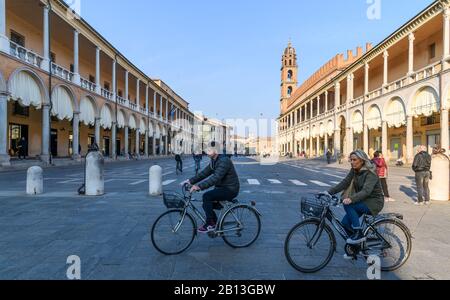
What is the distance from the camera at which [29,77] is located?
24.1 meters

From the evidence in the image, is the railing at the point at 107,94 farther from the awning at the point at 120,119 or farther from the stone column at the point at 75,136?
the stone column at the point at 75,136

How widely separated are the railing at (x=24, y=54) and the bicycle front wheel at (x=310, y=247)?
24.3m

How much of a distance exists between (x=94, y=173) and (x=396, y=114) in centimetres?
3192

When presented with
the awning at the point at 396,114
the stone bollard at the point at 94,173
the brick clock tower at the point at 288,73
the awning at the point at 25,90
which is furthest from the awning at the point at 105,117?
the brick clock tower at the point at 288,73

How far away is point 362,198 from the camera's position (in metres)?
4.46

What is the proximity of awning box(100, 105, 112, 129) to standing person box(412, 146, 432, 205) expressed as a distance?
34.9 m

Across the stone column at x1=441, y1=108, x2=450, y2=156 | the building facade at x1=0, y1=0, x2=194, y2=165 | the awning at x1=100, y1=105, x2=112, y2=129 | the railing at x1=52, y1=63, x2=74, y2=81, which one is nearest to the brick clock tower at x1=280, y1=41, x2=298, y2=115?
the building facade at x1=0, y1=0, x2=194, y2=165

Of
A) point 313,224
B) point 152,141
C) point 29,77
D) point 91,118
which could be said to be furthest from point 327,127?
point 313,224

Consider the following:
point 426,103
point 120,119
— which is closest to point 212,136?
point 120,119

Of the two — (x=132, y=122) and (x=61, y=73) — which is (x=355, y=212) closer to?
(x=61, y=73)

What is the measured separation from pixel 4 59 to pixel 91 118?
47.6 feet

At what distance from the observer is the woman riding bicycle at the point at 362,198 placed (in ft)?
14.7
